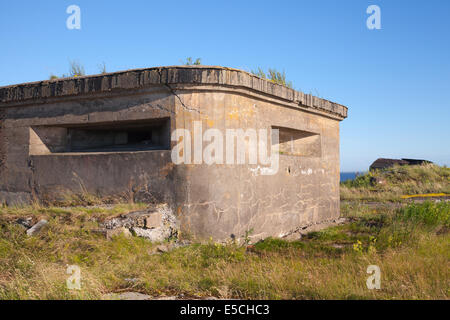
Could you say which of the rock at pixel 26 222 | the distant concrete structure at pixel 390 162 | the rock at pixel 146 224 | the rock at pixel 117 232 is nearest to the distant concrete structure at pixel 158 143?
the rock at pixel 146 224

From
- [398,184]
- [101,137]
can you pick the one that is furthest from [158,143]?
[398,184]

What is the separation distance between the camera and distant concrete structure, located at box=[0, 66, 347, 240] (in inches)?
206

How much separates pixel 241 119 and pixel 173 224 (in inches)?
73.4

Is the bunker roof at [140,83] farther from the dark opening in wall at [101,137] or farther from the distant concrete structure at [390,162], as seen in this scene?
the distant concrete structure at [390,162]

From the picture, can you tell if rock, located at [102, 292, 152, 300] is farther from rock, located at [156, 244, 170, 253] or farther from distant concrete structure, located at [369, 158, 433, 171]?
distant concrete structure, located at [369, 158, 433, 171]

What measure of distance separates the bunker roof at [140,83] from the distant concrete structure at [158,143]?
0.6 inches

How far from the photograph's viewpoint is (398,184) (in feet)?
55.3

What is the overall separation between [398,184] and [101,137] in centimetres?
1463

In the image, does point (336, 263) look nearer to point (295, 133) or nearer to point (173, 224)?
point (173, 224)

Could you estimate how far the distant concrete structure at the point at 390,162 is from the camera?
69.9 ft

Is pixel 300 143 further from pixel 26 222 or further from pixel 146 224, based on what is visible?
pixel 26 222

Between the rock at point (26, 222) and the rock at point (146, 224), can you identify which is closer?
the rock at point (146, 224)

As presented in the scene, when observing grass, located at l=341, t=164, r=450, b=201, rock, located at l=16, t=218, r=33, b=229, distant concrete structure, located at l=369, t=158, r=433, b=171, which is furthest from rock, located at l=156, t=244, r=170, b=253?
distant concrete structure, located at l=369, t=158, r=433, b=171

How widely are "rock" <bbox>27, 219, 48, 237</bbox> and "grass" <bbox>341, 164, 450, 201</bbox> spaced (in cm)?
1101
